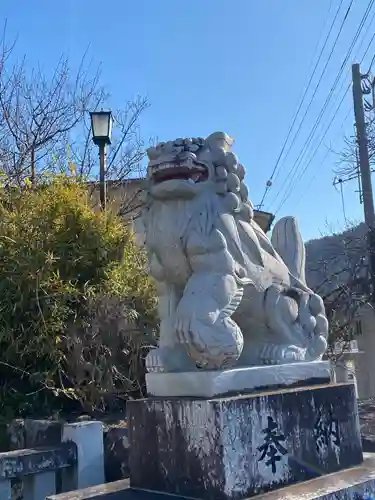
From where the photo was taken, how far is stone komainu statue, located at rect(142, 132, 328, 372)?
2.64 m

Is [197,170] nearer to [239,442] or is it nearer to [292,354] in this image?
[292,354]

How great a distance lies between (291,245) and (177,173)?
41.4 inches

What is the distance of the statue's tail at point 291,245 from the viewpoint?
350 cm

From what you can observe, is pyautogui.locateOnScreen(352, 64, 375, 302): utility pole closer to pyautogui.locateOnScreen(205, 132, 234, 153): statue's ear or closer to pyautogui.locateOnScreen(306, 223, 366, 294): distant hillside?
pyautogui.locateOnScreen(306, 223, 366, 294): distant hillside

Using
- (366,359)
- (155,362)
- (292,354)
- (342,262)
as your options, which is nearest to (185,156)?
(155,362)

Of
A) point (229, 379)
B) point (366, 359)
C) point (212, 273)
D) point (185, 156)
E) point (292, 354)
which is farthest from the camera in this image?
point (366, 359)

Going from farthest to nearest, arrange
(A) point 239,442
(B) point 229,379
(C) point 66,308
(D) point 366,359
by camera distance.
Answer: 1. (D) point 366,359
2. (C) point 66,308
3. (B) point 229,379
4. (A) point 239,442

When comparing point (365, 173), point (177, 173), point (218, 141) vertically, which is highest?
point (365, 173)

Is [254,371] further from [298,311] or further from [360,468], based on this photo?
[360,468]

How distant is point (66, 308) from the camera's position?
4.68 metres

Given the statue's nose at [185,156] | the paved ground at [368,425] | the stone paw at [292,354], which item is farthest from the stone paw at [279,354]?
the paved ground at [368,425]

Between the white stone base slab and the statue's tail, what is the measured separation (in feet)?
2.20

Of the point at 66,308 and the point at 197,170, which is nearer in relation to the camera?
the point at 197,170

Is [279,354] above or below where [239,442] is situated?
above
